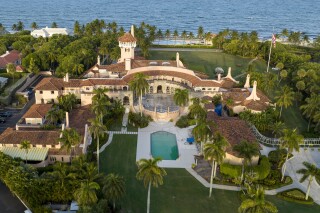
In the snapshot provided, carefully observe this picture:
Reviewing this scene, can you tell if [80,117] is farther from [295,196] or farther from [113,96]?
[295,196]

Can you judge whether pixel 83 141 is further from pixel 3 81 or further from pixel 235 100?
pixel 3 81

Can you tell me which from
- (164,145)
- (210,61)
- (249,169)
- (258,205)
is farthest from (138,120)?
(210,61)

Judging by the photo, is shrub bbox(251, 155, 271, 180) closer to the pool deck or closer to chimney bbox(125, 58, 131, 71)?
the pool deck

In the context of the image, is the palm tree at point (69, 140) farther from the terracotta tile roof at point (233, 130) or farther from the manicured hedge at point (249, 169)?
the manicured hedge at point (249, 169)

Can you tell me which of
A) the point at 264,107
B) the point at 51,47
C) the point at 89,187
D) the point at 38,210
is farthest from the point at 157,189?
the point at 51,47

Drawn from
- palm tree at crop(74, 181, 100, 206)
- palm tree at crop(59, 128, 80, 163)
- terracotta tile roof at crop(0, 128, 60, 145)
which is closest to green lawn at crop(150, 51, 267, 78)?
terracotta tile roof at crop(0, 128, 60, 145)
